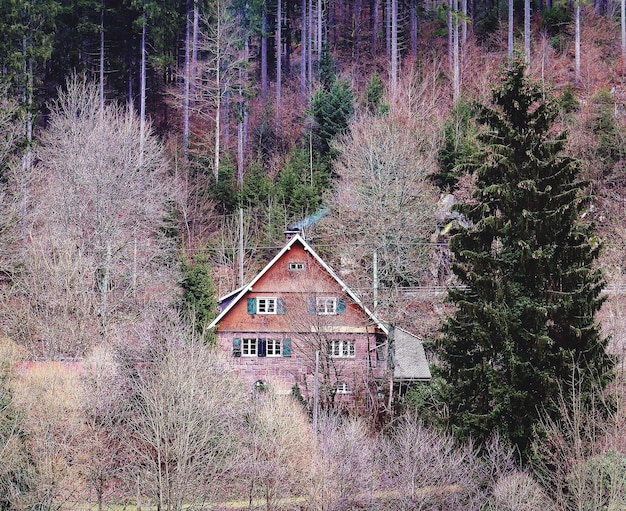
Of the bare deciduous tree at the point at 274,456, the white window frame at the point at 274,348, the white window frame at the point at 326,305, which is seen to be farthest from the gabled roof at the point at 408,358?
the bare deciduous tree at the point at 274,456

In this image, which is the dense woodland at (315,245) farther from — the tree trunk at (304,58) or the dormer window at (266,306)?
the dormer window at (266,306)

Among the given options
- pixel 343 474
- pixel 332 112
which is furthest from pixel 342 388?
pixel 332 112

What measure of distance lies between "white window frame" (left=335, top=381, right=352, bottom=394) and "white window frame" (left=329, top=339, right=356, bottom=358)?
4.01 ft

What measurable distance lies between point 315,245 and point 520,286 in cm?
1680

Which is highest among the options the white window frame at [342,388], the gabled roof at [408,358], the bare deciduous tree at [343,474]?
the gabled roof at [408,358]

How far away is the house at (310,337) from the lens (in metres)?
33.8

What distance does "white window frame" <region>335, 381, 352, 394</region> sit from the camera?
33531mm

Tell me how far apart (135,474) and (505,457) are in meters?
11.5

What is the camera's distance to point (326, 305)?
3456cm

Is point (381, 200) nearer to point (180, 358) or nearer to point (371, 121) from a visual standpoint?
point (371, 121)

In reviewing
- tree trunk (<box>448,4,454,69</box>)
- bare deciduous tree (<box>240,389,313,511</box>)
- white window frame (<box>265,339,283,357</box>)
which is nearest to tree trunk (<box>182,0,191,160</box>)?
white window frame (<box>265,339,283,357</box>)

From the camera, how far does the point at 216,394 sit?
2598 centimetres

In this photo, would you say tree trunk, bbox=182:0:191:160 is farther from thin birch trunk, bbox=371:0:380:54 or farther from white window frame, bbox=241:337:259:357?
white window frame, bbox=241:337:259:357

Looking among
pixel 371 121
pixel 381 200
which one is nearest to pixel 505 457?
pixel 381 200
